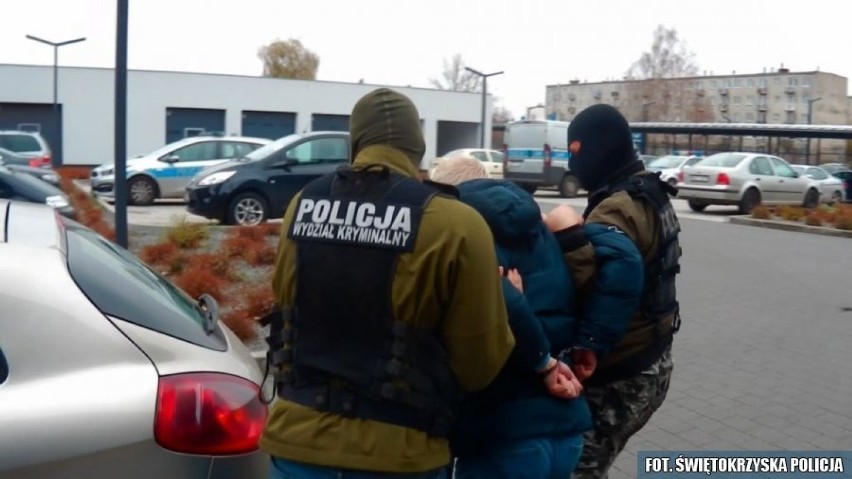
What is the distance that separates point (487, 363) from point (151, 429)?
1.00m

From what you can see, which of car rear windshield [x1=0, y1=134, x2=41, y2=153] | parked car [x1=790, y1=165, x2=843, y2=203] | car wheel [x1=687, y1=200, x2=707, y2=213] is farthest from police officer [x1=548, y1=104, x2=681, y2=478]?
parked car [x1=790, y1=165, x2=843, y2=203]

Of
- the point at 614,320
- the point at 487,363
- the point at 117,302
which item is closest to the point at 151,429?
the point at 117,302

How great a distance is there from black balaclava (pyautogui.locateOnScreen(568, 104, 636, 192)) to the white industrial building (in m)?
39.2

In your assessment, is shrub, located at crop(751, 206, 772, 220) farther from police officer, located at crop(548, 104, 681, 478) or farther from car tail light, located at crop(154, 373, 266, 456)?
car tail light, located at crop(154, 373, 266, 456)

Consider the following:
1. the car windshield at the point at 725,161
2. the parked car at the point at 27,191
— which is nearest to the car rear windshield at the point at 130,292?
the parked car at the point at 27,191

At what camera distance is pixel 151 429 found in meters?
2.66

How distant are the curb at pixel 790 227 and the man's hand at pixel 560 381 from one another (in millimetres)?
16465

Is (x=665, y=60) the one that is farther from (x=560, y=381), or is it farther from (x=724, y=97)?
(x=560, y=381)

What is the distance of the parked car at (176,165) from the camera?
20.1 m

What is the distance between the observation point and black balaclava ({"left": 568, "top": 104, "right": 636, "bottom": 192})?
10.4 ft

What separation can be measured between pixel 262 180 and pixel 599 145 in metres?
12.1

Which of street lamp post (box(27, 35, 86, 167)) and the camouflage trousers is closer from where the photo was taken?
the camouflage trousers

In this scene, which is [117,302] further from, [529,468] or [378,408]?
[529,468]

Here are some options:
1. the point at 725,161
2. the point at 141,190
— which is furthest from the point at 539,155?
the point at 141,190
